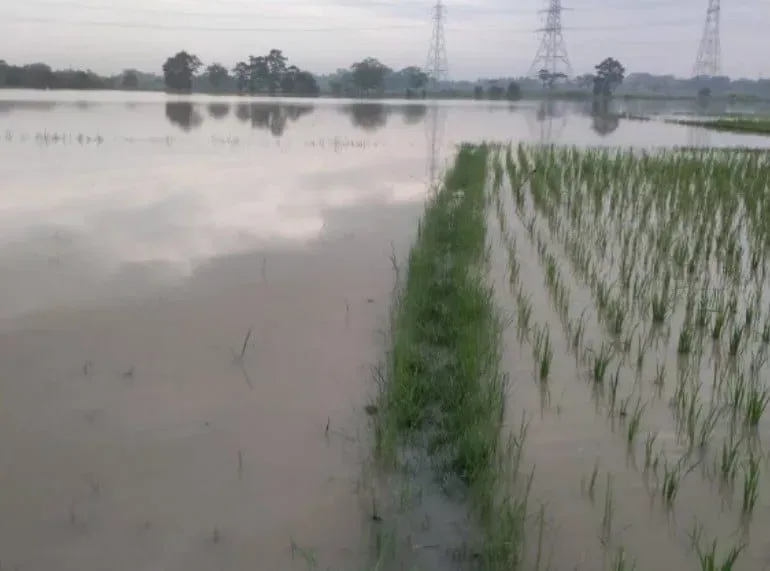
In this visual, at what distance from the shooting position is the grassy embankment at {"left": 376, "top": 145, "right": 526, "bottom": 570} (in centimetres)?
228

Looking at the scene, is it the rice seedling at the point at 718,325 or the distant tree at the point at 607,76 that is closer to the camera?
the rice seedling at the point at 718,325

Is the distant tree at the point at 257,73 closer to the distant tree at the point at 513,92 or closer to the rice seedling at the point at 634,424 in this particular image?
the distant tree at the point at 513,92

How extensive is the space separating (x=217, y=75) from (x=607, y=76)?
103 ft

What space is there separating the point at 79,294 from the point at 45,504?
2.42m

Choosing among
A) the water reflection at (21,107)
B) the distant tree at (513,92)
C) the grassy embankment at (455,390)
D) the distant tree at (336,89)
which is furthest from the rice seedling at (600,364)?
the distant tree at (513,92)

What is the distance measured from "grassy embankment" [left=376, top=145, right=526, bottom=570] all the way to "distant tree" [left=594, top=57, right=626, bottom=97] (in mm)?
57623

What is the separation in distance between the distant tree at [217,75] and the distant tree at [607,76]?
99.0 ft

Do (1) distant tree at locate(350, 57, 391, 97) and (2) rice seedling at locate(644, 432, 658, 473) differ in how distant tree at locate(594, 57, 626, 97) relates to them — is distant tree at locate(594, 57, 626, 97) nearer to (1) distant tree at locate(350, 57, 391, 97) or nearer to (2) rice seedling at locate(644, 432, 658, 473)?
(1) distant tree at locate(350, 57, 391, 97)

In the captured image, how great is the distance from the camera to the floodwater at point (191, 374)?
2.23 meters

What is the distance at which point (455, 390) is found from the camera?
304 cm

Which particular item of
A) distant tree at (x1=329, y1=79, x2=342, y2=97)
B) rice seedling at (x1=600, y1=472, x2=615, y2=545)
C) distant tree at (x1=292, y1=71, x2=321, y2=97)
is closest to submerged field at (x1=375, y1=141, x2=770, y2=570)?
rice seedling at (x1=600, y1=472, x2=615, y2=545)

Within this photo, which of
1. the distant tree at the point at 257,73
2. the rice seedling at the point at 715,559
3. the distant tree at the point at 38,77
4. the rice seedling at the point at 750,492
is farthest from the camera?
the distant tree at the point at 257,73

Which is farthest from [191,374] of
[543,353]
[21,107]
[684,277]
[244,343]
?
[21,107]

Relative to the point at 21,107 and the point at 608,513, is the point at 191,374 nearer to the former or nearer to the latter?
the point at 608,513
